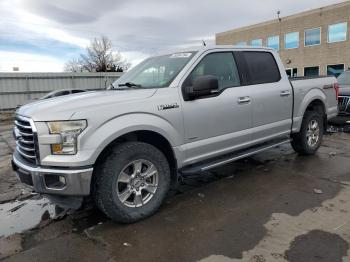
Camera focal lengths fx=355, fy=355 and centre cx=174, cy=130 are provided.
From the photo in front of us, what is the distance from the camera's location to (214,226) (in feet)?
12.3

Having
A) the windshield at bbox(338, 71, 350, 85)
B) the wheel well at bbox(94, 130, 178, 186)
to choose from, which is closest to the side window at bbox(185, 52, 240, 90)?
the wheel well at bbox(94, 130, 178, 186)

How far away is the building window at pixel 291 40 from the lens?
30.2 metres

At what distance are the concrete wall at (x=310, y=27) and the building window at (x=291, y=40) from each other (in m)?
0.31

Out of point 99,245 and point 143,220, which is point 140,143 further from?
point 99,245

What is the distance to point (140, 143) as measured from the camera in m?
3.85

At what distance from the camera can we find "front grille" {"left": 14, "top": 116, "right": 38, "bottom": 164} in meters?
3.52

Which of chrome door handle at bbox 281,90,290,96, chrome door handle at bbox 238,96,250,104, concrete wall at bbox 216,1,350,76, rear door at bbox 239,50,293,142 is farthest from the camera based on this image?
concrete wall at bbox 216,1,350,76

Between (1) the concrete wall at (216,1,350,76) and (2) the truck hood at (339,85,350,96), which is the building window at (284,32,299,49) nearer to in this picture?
(1) the concrete wall at (216,1,350,76)

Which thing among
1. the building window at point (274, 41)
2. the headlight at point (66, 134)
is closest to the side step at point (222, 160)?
the headlight at point (66, 134)

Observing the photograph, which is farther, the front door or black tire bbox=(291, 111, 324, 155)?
black tire bbox=(291, 111, 324, 155)

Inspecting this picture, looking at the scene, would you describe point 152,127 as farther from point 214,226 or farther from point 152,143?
point 214,226

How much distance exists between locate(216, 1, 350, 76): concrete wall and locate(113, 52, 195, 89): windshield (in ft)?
82.9

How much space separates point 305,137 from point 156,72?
3.19 m

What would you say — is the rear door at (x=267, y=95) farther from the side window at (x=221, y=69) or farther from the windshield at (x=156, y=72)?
the windshield at (x=156, y=72)
